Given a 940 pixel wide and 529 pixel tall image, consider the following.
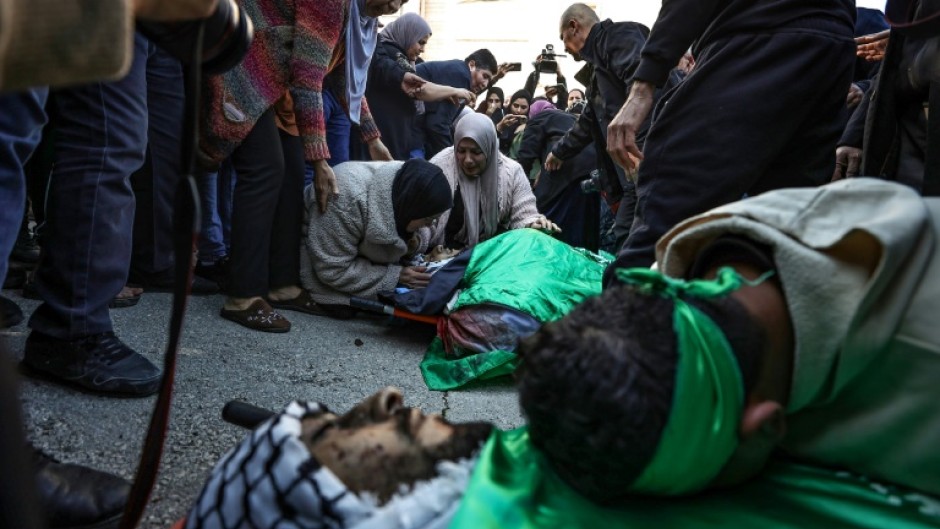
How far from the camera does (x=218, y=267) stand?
11.7 feet

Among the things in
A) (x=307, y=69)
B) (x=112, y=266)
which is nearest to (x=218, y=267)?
(x=307, y=69)

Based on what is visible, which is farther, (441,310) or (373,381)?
(441,310)

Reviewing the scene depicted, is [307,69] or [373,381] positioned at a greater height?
[307,69]

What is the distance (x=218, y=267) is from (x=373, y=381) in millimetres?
1553

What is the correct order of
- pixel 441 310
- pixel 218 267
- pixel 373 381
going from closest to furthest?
pixel 373 381
pixel 441 310
pixel 218 267

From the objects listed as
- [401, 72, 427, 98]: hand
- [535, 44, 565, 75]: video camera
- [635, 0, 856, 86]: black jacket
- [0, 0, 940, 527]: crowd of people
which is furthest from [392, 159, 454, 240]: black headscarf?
[535, 44, 565, 75]: video camera

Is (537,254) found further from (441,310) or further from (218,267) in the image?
(218,267)

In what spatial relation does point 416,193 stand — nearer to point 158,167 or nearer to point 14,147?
point 158,167

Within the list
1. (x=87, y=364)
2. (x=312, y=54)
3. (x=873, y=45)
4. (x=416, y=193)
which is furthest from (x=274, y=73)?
(x=873, y=45)

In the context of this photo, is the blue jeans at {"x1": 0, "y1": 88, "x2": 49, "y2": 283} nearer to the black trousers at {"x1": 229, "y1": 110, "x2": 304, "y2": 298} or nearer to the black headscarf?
the black trousers at {"x1": 229, "y1": 110, "x2": 304, "y2": 298}

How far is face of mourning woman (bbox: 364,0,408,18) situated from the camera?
3.50m

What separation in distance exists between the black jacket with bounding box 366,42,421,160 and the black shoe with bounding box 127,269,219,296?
174 cm

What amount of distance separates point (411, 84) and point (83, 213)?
9.51ft

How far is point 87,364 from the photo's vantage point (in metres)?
1.75
